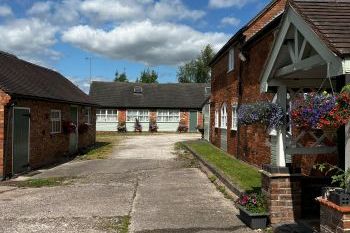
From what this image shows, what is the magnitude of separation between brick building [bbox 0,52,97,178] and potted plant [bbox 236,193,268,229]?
29.8 feet

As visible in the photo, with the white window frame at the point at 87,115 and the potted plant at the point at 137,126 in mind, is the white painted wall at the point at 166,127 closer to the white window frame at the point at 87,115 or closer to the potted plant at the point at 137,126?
the potted plant at the point at 137,126

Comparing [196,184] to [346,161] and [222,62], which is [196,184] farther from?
[222,62]

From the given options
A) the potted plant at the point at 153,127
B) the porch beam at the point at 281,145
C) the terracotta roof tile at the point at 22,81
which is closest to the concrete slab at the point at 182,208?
the porch beam at the point at 281,145

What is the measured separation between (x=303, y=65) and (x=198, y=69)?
85.7 m

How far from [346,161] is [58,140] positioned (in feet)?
56.3

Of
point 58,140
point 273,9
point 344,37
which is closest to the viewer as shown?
point 344,37

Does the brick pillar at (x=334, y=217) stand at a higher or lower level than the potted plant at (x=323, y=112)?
lower

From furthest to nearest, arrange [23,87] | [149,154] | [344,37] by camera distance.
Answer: [149,154] → [23,87] → [344,37]

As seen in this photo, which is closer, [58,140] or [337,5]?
[337,5]

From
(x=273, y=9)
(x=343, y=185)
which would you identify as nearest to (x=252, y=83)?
(x=273, y=9)

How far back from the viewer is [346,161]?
6.11m

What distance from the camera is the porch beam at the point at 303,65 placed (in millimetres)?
6854

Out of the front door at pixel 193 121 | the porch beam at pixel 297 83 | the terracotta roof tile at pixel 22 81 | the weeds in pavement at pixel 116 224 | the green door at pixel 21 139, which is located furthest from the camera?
the front door at pixel 193 121

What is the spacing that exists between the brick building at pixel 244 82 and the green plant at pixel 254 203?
3.66 m
